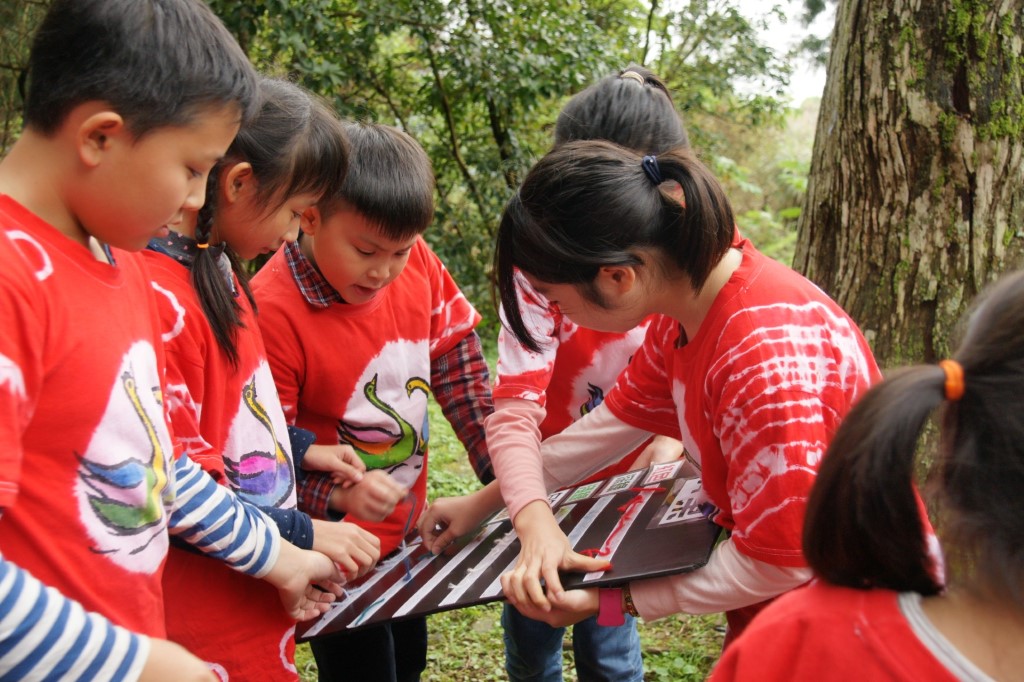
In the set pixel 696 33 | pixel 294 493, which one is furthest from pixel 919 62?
pixel 696 33

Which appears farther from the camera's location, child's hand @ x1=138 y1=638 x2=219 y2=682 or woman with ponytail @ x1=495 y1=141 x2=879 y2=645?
woman with ponytail @ x1=495 y1=141 x2=879 y2=645

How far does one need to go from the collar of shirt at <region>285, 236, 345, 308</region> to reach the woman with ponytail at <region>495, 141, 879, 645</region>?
1.28 ft

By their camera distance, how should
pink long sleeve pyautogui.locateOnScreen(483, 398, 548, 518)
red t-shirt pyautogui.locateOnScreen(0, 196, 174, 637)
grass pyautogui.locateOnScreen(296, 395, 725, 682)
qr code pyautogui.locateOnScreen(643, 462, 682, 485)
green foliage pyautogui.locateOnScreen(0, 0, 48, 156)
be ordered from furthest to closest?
green foliage pyautogui.locateOnScreen(0, 0, 48, 156), grass pyautogui.locateOnScreen(296, 395, 725, 682), qr code pyautogui.locateOnScreen(643, 462, 682, 485), pink long sleeve pyautogui.locateOnScreen(483, 398, 548, 518), red t-shirt pyautogui.locateOnScreen(0, 196, 174, 637)

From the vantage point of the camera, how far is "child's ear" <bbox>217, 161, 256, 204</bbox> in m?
1.61

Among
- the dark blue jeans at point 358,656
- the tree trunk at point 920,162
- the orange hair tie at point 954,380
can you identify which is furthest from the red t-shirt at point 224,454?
the tree trunk at point 920,162

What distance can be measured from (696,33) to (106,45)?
7452mm

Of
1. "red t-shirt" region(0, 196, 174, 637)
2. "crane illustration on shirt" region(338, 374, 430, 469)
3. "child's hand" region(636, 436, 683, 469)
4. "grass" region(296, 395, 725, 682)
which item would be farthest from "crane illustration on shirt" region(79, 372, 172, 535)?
"grass" region(296, 395, 725, 682)

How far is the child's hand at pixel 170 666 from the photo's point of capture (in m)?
1.13

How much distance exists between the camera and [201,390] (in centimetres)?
152

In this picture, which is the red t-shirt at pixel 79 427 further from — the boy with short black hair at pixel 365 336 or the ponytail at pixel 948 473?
the ponytail at pixel 948 473

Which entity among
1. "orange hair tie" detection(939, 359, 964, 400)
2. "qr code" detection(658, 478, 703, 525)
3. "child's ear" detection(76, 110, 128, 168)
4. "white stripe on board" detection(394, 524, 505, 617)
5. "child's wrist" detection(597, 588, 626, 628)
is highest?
"child's ear" detection(76, 110, 128, 168)

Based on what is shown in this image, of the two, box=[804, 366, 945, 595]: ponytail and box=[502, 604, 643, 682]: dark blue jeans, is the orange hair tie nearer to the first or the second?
box=[804, 366, 945, 595]: ponytail

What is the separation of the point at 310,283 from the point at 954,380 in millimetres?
1332

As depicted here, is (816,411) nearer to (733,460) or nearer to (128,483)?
(733,460)
